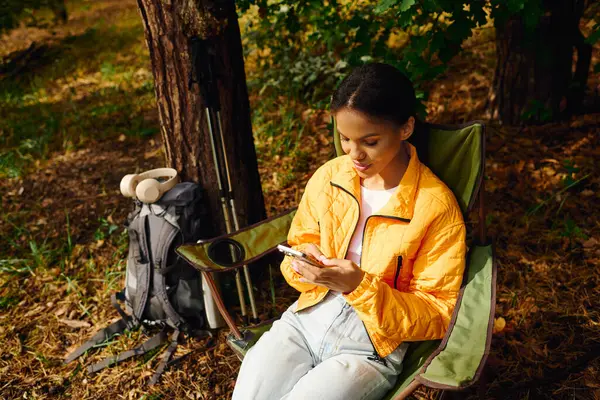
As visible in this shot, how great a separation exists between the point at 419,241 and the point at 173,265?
58.3 inches

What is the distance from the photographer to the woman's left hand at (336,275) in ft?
5.98

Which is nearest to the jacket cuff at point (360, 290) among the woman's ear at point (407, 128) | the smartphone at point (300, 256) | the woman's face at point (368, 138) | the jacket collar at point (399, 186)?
the smartphone at point (300, 256)

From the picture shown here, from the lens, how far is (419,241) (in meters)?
1.95

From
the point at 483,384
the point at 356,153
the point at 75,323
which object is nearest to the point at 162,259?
the point at 75,323

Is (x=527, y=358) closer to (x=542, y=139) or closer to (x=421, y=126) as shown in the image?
(x=421, y=126)

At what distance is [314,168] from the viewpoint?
409cm

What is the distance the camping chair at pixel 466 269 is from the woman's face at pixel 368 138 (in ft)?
1.28

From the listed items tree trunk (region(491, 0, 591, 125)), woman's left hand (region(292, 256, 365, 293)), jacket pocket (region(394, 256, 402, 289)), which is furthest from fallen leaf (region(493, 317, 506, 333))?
tree trunk (region(491, 0, 591, 125))

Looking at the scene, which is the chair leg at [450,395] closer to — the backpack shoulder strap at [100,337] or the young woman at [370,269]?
the young woman at [370,269]

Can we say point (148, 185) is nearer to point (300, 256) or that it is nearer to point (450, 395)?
point (300, 256)

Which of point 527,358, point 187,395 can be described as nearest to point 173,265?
point 187,395

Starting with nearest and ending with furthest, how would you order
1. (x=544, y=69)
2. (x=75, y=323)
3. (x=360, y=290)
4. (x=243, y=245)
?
(x=360, y=290), (x=243, y=245), (x=75, y=323), (x=544, y=69)

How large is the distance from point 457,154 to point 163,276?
1747 mm

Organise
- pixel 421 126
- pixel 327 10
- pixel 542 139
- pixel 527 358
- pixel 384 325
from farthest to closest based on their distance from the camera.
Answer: pixel 542 139 < pixel 327 10 < pixel 527 358 < pixel 421 126 < pixel 384 325
